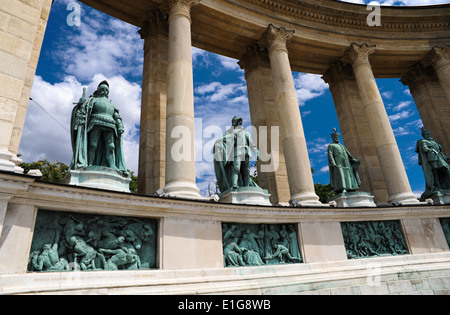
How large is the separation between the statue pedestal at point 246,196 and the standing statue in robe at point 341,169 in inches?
338

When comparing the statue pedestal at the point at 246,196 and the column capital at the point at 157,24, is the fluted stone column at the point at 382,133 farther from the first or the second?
the column capital at the point at 157,24

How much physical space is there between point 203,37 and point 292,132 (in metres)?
13.5

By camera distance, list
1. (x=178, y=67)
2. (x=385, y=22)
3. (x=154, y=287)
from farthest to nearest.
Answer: (x=385, y=22) → (x=178, y=67) → (x=154, y=287)

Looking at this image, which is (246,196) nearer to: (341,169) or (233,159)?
(233,159)

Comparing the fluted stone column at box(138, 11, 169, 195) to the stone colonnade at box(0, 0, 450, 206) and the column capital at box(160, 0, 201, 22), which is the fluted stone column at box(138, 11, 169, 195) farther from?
the column capital at box(160, 0, 201, 22)

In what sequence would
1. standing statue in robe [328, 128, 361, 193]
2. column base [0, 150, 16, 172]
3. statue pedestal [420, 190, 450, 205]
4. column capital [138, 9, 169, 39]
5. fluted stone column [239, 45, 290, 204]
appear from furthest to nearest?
fluted stone column [239, 45, 290, 204]
column capital [138, 9, 169, 39]
statue pedestal [420, 190, 450, 205]
standing statue in robe [328, 128, 361, 193]
column base [0, 150, 16, 172]

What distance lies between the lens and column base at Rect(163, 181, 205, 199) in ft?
55.7

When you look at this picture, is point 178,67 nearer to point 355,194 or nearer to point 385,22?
point 355,194

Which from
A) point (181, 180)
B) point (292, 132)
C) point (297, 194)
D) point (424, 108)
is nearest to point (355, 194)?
point (297, 194)

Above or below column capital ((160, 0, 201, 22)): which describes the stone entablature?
below

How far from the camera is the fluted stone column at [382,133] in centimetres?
2552

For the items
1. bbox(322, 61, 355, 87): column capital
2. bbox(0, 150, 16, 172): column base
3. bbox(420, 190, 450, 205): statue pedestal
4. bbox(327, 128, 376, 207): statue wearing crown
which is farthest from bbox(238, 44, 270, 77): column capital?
bbox(0, 150, 16, 172): column base

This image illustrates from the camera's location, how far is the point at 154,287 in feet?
42.4

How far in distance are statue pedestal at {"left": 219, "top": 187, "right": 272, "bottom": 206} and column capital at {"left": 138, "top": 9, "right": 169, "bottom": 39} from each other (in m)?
15.8
